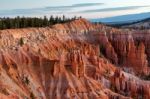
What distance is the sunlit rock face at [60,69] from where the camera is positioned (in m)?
85.7

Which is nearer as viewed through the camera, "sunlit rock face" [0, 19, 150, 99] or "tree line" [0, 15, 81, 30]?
"sunlit rock face" [0, 19, 150, 99]

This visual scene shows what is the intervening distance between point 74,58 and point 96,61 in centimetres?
1150

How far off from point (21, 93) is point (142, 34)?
68.3 m

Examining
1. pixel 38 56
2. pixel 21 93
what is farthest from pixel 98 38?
pixel 21 93

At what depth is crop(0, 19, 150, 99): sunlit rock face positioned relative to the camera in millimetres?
85688

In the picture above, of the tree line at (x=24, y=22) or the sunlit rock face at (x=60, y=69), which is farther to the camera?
the tree line at (x=24, y=22)

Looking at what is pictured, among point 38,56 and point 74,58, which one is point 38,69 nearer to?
point 38,56

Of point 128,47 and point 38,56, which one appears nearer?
point 38,56

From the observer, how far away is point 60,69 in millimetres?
91875

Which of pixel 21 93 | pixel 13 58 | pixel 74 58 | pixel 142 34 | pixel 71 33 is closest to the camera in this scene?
pixel 21 93

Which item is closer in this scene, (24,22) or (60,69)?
(60,69)

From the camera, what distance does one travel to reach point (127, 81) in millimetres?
107500

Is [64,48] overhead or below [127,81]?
overhead

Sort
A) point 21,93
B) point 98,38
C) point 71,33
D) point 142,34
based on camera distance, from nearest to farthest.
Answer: point 21,93 < point 71,33 < point 98,38 < point 142,34
